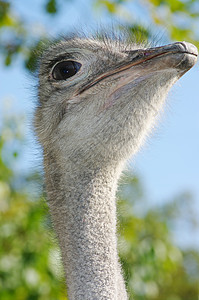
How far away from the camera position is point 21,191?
785cm

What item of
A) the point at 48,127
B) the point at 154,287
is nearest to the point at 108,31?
the point at 48,127

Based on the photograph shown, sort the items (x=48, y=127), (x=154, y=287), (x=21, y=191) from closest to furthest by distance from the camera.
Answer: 1. (x=48, y=127)
2. (x=154, y=287)
3. (x=21, y=191)

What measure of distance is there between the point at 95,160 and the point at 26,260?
2.40 metres

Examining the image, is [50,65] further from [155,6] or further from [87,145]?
[155,6]

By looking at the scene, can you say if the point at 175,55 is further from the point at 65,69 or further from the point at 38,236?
the point at 38,236

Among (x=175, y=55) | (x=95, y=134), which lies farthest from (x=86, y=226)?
(x=175, y=55)

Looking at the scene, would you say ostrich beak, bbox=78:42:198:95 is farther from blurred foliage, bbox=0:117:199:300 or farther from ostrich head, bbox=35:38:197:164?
blurred foliage, bbox=0:117:199:300

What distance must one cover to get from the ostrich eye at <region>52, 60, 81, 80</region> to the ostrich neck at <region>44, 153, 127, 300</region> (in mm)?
420

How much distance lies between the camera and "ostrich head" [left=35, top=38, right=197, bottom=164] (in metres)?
2.48

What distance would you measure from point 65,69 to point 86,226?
825 mm

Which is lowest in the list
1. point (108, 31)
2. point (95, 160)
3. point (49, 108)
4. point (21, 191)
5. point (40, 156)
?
point (95, 160)

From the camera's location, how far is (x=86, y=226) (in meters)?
2.50

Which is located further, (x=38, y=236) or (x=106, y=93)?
(x=38, y=236)

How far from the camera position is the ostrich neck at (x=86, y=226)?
236 cm
